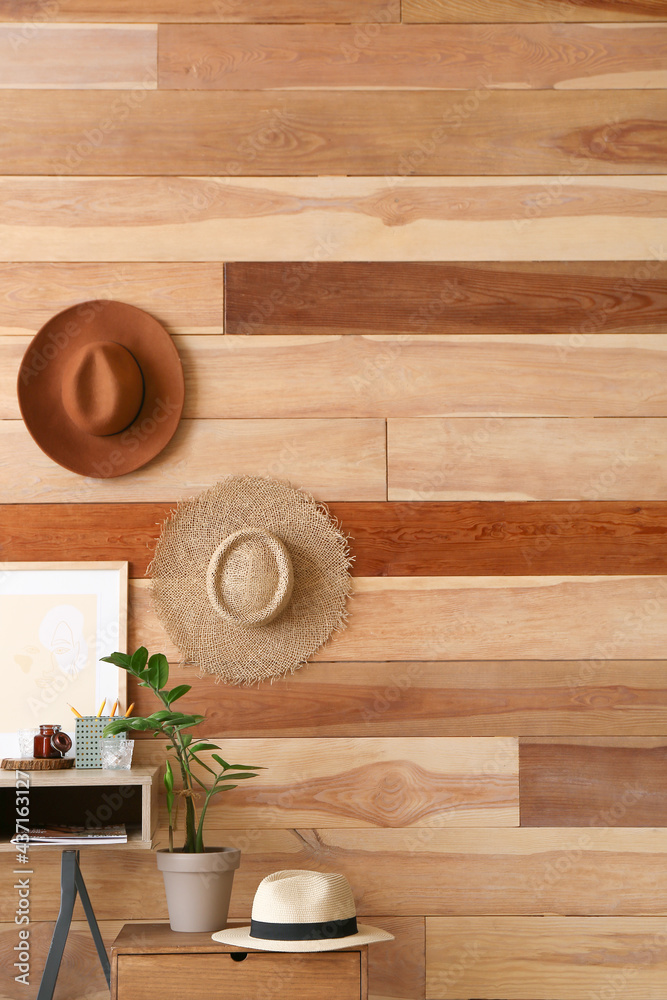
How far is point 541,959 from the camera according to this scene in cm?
196

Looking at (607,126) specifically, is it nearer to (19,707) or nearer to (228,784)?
(228,784)

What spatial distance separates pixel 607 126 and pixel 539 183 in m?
0.22

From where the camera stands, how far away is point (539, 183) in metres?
2.15

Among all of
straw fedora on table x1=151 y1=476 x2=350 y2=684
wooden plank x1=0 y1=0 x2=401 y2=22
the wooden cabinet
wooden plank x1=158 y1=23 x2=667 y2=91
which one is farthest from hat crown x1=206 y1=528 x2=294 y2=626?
wooden plank x1=0 y1=0 x2=401 y2=22

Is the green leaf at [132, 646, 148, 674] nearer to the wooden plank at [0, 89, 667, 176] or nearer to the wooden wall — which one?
the wooden wall

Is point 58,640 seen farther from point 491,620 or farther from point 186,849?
point 491,620

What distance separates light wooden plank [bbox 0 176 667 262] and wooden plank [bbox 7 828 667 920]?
4.41 ft

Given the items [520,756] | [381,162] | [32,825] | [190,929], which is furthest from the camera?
[381,162]

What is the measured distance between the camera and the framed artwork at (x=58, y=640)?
1989 mm

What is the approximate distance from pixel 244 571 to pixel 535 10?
1556mm

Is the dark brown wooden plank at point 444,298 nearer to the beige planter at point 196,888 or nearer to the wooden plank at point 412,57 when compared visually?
the wooden plank at point 412,57

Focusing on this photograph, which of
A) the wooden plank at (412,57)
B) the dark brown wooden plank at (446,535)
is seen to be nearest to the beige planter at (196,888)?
the dark brown wooden plank at (446,535)

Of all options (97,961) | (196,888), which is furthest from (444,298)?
(97,961)

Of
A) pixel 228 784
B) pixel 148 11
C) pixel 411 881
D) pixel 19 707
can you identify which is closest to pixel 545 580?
pixel 411 881
